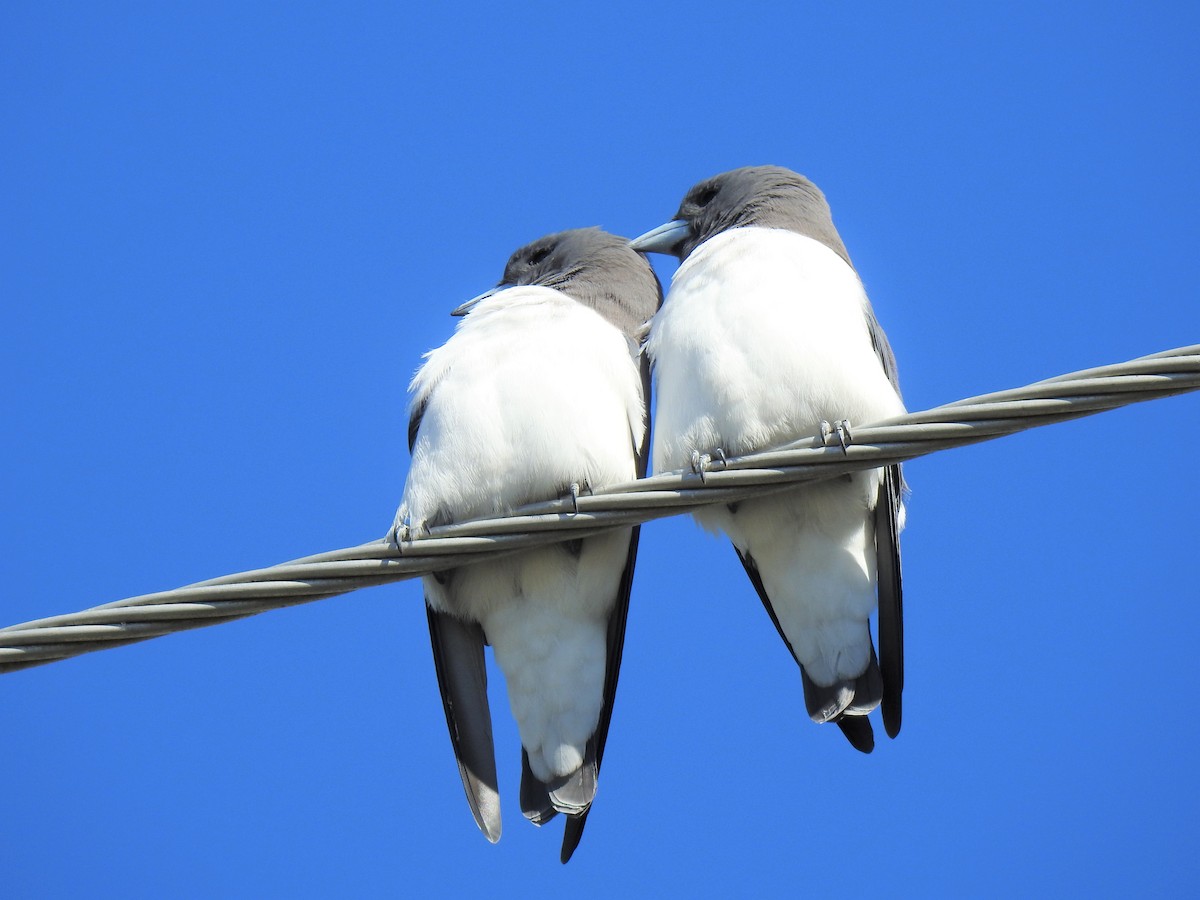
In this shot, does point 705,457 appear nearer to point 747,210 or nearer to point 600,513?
point 600,513

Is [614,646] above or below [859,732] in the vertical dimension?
above

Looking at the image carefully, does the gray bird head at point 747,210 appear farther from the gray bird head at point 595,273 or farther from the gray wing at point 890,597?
the gray wing at point 890,597

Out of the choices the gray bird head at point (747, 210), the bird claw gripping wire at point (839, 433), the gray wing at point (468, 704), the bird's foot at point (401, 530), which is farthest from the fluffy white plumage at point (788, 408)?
the gray wing at point (468, 704)

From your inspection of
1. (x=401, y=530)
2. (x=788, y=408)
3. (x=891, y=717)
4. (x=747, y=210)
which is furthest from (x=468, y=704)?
(x=747, y=210)

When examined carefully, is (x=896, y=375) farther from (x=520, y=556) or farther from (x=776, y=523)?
(x=520, y=556)

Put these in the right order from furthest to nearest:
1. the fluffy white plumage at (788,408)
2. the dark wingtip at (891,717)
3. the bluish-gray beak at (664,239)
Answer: the bluish-gray beak at (664,239) → the dark wingtip at (891,717) → the fluffy white plumage at (788,408)

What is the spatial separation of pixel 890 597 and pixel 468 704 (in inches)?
75.9

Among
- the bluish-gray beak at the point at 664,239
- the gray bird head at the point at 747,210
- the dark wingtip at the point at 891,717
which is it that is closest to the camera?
the dark wingtip at the point at 891,717

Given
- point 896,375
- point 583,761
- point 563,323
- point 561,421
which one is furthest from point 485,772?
point 896,375

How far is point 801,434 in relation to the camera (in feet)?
18.7

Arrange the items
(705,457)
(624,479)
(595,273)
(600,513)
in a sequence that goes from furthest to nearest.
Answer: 1. (595,273)
2. (624,479)
3. (705,457)
4. (600,513)

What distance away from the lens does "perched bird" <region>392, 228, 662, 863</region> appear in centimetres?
592

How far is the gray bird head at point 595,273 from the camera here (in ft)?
23.1

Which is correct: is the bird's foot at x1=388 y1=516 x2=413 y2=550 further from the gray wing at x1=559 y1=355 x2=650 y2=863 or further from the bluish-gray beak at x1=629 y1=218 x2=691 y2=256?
the bluish-gray beak at x1=629 y1=218 x2=691 y2=256
